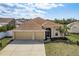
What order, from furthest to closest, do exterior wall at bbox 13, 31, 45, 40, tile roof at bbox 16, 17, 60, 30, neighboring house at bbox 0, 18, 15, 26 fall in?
1. exterior wall at bbox 13, 31, 45, 40
2. tile roof at bbox 16, 17, 60, 30
3. neighboring house at bbox 0, 18, 15, 26

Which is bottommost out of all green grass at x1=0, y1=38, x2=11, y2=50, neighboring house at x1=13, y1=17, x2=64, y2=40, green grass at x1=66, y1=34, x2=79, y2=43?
green grass at x1=0, y1=38, x2=11, y2=50

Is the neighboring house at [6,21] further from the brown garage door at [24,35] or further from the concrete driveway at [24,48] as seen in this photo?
the concrete driveway at [24,48]

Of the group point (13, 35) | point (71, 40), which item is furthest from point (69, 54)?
point (13, 35)

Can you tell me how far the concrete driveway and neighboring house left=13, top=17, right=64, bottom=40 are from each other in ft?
0.52

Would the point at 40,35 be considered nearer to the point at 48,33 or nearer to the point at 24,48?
the point at 48,33

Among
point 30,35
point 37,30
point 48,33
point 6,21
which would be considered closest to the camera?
point 6,21

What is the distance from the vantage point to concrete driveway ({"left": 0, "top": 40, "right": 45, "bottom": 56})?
8.16m

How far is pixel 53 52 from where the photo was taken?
321 inches

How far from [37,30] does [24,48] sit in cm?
65

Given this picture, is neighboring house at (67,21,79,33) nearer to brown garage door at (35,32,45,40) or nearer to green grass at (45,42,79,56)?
green grass at (45,42,79,56)

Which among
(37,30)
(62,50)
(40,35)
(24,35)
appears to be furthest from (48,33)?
(24,35)

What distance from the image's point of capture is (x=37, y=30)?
28.1 ft

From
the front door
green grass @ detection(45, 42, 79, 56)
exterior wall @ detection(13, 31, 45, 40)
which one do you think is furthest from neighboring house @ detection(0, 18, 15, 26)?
green grass @ detection(45, 42, 79, 56)

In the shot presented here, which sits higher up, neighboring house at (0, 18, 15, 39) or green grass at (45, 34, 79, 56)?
neighboring house at (0, 18, 15, 39)
